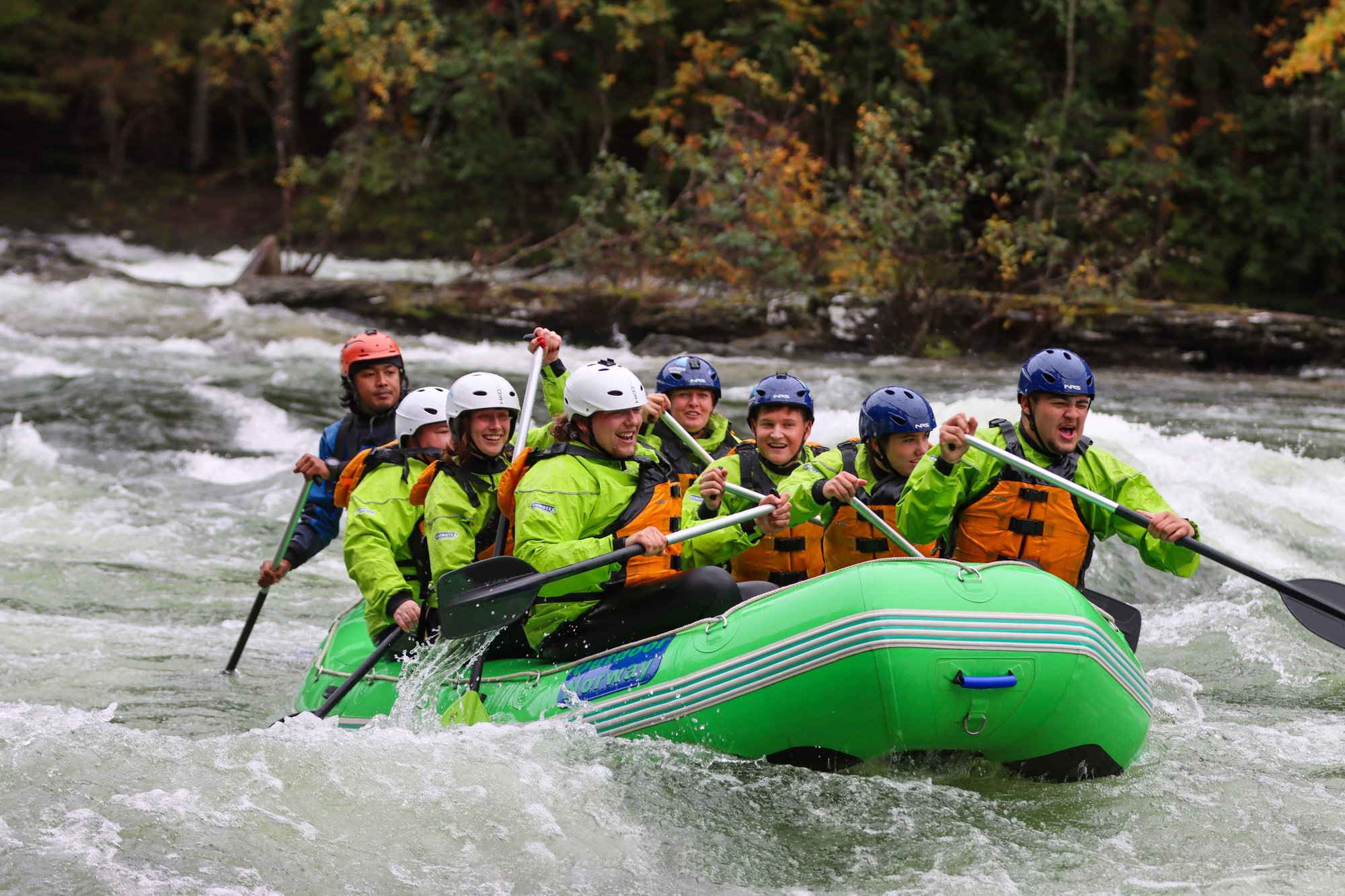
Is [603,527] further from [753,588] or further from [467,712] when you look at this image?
[467,712]

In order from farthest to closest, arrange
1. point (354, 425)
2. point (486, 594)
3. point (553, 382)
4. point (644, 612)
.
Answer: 1. point (553, 382)
2. point (354, 425)
3. point (644, 612)
4. point (486, 594)

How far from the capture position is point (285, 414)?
1254 cm

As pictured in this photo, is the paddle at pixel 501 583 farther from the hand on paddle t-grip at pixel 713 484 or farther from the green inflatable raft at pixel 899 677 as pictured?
the green inflatable raft at pixel 899 677

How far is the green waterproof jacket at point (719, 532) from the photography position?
4863 millimetres

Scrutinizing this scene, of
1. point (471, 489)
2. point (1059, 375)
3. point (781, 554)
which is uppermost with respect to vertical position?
point (1059, 375)

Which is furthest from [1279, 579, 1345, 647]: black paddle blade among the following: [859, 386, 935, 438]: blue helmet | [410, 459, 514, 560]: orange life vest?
[410, 459, 514, 560]: orange life vest

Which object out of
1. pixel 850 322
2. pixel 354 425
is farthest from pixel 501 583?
pixel 850 322

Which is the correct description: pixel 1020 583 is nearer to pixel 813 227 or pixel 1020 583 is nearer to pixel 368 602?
pixel 368 602

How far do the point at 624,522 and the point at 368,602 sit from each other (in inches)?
45.0

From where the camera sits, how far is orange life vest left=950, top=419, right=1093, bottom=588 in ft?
15.8

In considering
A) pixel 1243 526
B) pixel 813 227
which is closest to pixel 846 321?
pixel 813 227

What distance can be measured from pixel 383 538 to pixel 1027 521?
95.5 inches

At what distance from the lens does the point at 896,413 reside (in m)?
4.90

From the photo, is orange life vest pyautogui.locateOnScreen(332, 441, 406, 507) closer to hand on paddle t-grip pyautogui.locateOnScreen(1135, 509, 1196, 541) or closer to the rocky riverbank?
hand on paddle t-grip pyautogui.locateOnScreen(1135, 509, 1196, 541)
